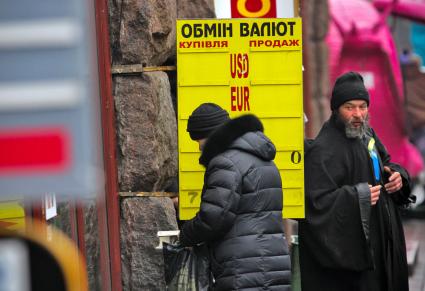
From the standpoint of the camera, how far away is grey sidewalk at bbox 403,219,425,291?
955 centimetres

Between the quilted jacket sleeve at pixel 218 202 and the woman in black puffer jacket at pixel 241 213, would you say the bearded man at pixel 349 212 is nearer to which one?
the woman in black puffer jacket at pixel 241 213

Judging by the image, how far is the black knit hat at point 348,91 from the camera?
5770 mm

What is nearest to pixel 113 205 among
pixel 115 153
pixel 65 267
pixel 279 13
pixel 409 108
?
pixel 115 153

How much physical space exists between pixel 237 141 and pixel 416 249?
675cm

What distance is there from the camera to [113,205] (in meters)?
6.14

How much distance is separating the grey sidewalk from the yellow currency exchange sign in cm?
407

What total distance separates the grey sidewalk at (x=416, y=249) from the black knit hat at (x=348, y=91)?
3.77m

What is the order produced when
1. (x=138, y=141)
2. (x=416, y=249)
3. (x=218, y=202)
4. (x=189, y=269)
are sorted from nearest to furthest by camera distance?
1. (x=218, y=202)
2. (x=189, y=269)
3. (x=138, y=141)
4. (x=416, y=249)

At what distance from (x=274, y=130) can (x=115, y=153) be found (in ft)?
3.72

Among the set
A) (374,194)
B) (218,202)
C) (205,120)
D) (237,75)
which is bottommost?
(374,194)

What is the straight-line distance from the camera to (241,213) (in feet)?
15.0

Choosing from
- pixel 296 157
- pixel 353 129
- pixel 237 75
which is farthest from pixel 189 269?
pixel 353 129

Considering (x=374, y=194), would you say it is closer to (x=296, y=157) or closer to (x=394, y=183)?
(x=394, y=183)

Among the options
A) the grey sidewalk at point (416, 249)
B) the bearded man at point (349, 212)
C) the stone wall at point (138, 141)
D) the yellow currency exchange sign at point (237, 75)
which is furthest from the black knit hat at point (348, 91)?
the grey sidewalk at point (416, 249)
